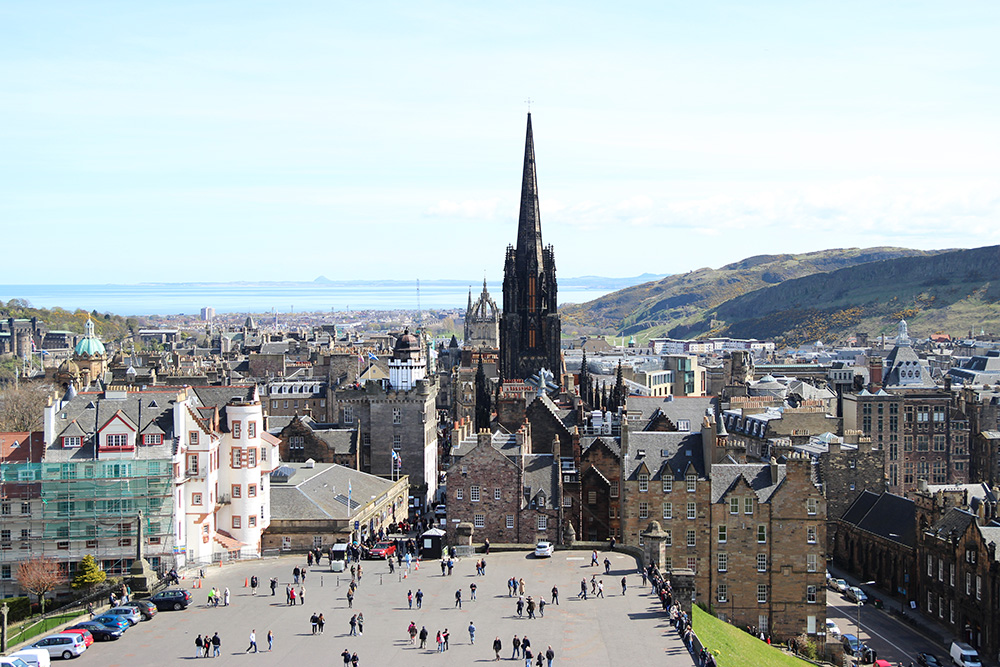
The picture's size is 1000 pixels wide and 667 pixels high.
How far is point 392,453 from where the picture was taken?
93625 mm

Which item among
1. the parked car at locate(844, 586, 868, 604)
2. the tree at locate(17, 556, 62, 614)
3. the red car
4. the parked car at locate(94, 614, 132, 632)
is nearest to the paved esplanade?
the parked car at locate(94, 614, 132, 632)

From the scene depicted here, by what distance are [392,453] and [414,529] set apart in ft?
48.6

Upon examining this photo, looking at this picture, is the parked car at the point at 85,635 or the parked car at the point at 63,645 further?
the parked car at the point at 85,635

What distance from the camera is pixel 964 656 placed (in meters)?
62.9

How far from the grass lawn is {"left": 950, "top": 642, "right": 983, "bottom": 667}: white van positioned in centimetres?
942

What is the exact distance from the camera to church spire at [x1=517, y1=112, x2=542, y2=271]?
122875mm

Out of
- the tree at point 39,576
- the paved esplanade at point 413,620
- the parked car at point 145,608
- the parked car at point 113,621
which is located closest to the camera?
the paved esplanade at point 413,620

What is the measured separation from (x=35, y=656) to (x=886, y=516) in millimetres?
58702

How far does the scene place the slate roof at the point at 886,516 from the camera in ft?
259

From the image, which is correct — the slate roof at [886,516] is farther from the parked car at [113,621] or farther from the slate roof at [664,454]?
the parked car at [113,621]

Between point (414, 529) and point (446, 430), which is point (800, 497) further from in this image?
point (446, 430)

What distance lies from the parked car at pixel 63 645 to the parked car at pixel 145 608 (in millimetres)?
4973

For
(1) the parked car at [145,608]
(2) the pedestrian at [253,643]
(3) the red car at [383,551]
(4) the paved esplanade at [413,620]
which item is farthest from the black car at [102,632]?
(3) the red car at [383,551]

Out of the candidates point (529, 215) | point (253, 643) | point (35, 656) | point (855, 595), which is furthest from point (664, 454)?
point (529, 215)
